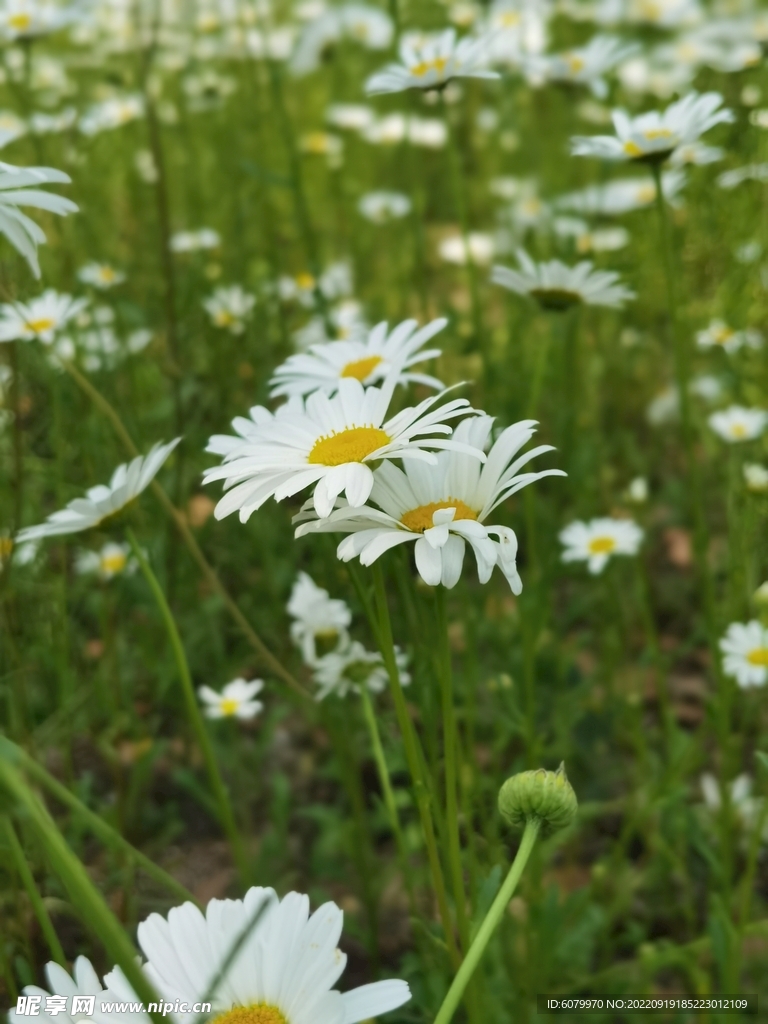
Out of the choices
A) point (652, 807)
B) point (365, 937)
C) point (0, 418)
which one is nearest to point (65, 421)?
point (0, 418)

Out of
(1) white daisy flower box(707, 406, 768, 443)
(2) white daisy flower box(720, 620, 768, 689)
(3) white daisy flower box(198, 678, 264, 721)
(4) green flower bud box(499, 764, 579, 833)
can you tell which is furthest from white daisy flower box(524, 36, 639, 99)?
(4) green flower bud box(499, 764, 579, 833)

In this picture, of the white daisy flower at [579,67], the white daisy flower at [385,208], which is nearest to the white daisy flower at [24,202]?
the white daisy flower at [579,67]

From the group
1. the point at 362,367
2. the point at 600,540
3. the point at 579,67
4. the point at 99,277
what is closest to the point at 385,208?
the point at 579,67

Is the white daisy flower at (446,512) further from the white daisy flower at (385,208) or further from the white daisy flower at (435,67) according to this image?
the white daisy flower at (385,208)

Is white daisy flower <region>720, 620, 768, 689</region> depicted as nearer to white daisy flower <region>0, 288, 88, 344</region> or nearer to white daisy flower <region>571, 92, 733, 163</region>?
white daisy flower <region>571, 92, 733, 163</region>

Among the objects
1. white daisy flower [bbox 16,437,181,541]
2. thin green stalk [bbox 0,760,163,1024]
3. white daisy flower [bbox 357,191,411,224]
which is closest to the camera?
thin green stalk [bbox 0,760,163,1024]
